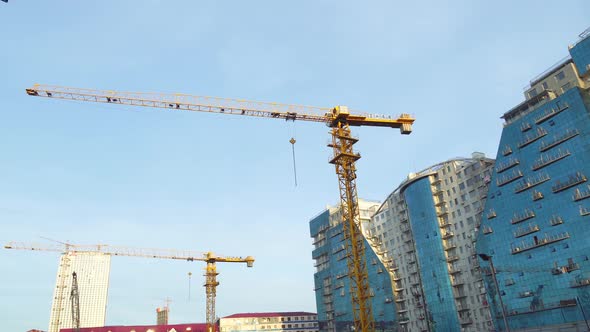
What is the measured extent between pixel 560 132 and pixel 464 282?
4255 centimetres

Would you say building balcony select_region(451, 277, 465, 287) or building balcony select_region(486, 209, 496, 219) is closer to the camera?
building balcony select_region(486, 209, 496, 219)

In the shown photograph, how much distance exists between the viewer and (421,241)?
12462cm

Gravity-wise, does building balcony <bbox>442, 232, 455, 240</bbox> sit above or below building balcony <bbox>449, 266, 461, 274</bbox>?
above

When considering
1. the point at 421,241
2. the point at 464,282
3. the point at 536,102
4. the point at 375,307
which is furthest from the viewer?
the point at 375,307

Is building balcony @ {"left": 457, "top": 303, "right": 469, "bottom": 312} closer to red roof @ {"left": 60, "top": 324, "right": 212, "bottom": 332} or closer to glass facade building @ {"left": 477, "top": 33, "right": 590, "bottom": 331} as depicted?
glass facade building @ {"left": 477, "top": 33, "right": 590, "bottom": 331}

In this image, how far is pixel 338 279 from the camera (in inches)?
6324

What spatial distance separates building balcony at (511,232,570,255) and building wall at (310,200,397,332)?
155ft

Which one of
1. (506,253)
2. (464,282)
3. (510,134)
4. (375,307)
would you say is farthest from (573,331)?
(375,307)

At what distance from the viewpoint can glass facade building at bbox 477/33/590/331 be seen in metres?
86.9

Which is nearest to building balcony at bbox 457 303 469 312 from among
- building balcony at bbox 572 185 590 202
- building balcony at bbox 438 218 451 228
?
building balcony at bbox 438 218 451 228

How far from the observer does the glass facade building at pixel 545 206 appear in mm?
86875

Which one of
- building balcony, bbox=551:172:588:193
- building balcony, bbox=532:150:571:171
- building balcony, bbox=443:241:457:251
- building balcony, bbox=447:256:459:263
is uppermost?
building balcony, bbox=532:150:571:171

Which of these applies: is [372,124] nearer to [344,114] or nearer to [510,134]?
[344,114]

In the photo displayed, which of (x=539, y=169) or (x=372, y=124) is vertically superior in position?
(x=372, y=124)
